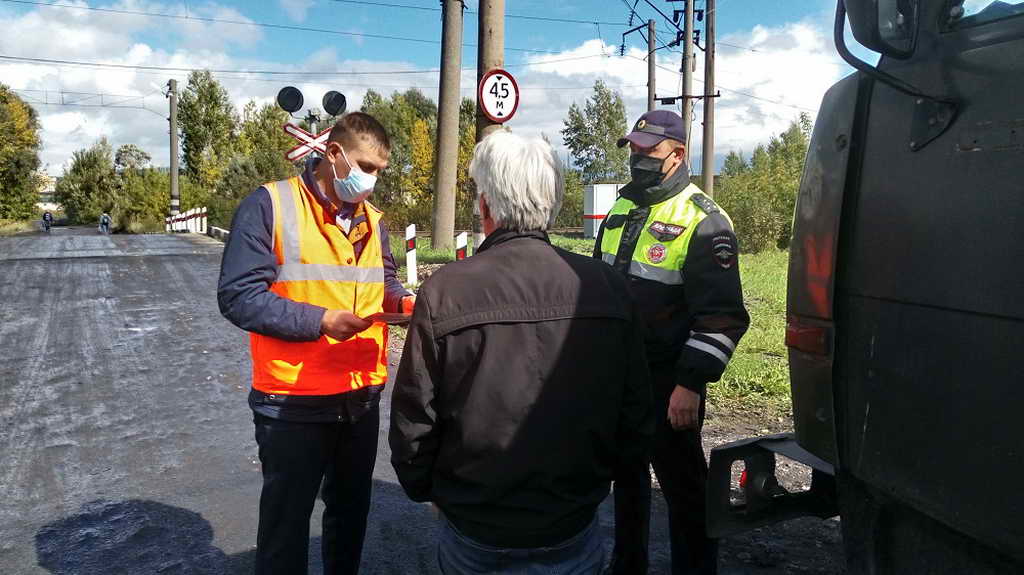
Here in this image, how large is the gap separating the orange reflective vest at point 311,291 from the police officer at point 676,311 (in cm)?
108

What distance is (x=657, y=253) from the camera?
120 inches

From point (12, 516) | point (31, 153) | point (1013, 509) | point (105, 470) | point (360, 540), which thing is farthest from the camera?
point (31, 153)

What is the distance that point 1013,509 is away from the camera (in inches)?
61.6

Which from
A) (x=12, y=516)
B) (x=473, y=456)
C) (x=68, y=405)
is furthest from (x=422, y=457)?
(x=68, y=405)

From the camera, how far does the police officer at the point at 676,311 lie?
2.87 meters

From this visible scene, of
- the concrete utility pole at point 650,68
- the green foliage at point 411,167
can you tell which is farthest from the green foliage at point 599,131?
the concrete utility pole at point 650,68

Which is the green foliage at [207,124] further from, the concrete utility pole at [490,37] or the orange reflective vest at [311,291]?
the orange reflective vest at [311,291]

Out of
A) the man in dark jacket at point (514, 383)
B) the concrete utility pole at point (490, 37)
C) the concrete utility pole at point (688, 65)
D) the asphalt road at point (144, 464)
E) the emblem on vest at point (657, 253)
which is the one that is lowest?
the asphalt road at point (144, 464)

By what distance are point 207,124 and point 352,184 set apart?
1934 inches

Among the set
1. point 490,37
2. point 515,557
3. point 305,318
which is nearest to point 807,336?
point 515,557

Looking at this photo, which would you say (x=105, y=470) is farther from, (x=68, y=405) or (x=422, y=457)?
(x=422, y=457)

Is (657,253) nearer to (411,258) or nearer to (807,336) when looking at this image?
(807,336)

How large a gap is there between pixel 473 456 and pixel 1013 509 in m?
1.14

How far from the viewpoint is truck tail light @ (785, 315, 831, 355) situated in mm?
2041
